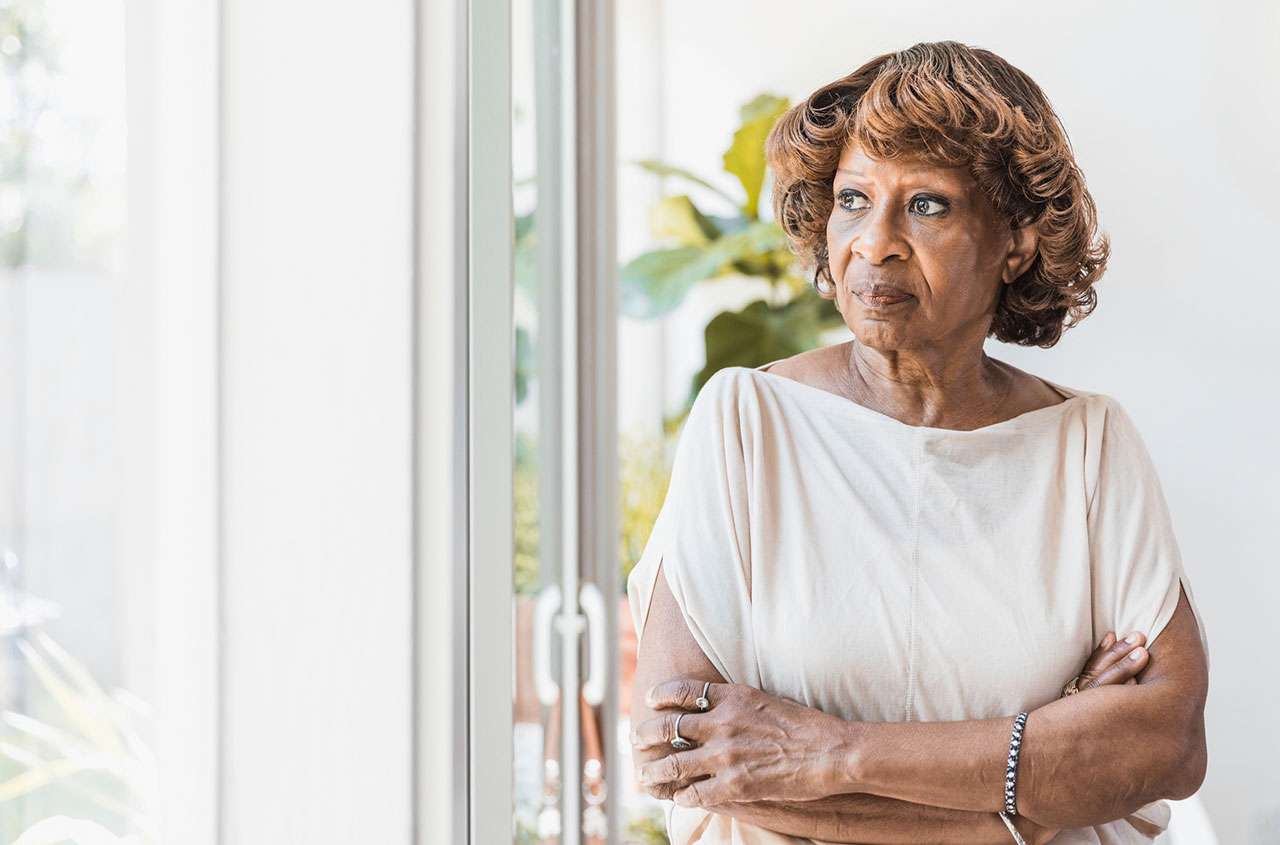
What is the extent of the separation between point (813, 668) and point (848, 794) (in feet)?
0.44

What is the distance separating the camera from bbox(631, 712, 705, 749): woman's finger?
114 cm

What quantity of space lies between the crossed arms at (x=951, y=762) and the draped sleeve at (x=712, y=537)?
0.05 metres

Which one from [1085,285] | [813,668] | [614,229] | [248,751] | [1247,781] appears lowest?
[248,751]

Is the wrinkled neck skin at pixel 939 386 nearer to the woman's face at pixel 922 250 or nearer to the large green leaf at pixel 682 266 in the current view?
the woman's face at pixel 922 250

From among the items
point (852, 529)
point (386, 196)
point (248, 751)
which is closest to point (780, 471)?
point (852, 529)

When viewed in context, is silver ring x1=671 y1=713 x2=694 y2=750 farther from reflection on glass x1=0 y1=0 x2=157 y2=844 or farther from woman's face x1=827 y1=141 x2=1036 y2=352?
reflection on glass x1=0 y1=0 x2=157 y2=844

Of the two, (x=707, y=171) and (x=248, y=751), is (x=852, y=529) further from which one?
(x=248, y=751)

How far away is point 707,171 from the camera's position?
1343 millimetres

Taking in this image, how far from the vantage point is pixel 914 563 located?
114cm

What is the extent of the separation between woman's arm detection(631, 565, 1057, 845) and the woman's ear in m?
0.51

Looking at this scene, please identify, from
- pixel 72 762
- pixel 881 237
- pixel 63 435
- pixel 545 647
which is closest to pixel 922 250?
pixel 881 237

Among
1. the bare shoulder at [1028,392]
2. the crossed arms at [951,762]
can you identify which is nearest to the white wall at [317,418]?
the crossed arms at [951,762]

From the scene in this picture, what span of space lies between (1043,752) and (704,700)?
0.35 m

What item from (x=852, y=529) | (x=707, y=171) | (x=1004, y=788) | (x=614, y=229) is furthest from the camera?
(x=614, y=229)
